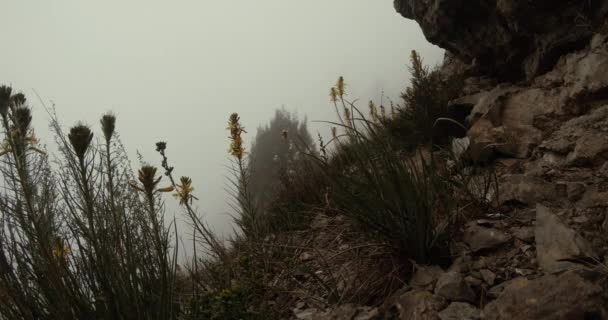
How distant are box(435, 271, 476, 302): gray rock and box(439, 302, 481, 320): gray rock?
0.03 m

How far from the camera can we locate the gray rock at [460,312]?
1139 millimetres

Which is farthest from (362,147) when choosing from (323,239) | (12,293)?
(12,293)

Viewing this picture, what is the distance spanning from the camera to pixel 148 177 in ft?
4.25

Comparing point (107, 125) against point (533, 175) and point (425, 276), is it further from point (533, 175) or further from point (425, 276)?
point (533, 175)

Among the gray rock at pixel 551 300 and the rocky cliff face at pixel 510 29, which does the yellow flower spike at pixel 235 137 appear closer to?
the gray rock at pixel 551 300

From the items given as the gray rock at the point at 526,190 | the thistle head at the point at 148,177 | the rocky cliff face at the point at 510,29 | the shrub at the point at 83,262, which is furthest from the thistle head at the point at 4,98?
the rocky cliff face at the point at 510,29

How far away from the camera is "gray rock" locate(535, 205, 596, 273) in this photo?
3.87ft

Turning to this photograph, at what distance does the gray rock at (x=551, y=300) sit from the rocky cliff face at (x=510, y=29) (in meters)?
3.23

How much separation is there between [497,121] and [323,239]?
7.35 ft

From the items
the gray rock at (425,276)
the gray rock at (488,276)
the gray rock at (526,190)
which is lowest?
the gray rock at (488,276)

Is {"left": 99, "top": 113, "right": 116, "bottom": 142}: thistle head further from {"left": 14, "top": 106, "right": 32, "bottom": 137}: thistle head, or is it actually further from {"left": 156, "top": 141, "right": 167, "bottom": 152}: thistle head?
{"left": 156, "top": 141, "right": 167, "bottom": 152}: thistle head

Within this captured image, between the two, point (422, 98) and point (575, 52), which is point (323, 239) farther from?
point (575, 52)

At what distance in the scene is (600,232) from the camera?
52.0 inches

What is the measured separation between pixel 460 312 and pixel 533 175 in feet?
4.29
